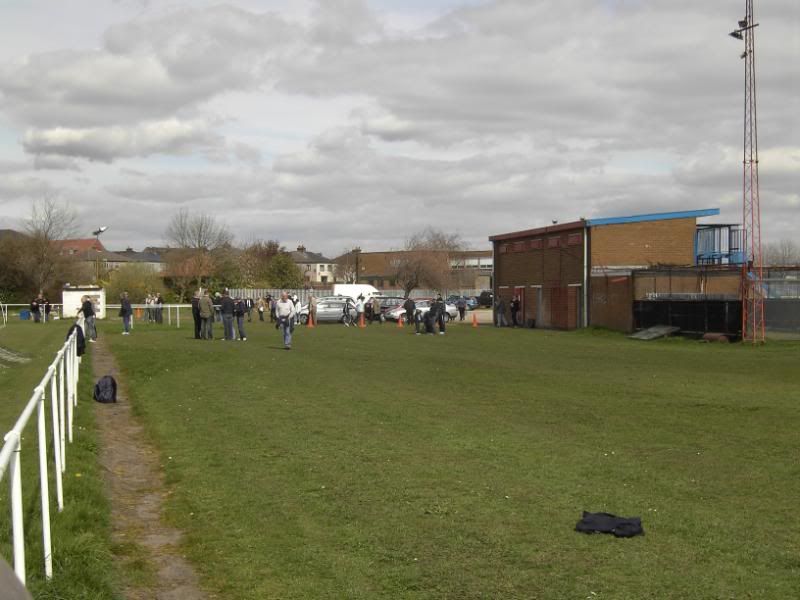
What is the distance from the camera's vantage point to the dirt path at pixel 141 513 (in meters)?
6.00

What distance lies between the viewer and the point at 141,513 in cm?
805

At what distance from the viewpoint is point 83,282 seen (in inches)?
3024

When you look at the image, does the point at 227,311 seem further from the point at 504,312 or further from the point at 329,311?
the point at 504,312

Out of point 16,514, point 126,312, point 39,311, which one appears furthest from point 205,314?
point 16,514

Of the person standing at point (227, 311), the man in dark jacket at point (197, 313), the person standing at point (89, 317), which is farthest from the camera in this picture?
the man in dark jacket at point (197, 313)

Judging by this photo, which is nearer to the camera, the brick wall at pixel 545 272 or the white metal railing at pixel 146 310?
the white metal railing at pixel 146 310

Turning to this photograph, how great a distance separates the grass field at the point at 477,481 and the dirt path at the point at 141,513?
0.55ft

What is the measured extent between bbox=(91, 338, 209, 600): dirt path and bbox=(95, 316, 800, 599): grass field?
0.17 m

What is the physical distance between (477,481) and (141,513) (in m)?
3.00

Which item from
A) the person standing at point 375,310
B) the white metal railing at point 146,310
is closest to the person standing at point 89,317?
the white metal railing at point 146,310

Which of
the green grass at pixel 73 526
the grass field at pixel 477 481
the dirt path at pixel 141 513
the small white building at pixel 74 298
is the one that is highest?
the small white building at pixel 74 298

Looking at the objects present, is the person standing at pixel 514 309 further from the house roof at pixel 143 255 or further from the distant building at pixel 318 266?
the distant building at pixel 318 266

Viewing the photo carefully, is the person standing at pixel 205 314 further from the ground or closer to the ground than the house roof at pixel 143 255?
closer to the ground

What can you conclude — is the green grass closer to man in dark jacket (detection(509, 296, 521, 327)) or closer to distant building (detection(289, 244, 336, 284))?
man in dark jacket (detection(509, 296, 521, 327))
